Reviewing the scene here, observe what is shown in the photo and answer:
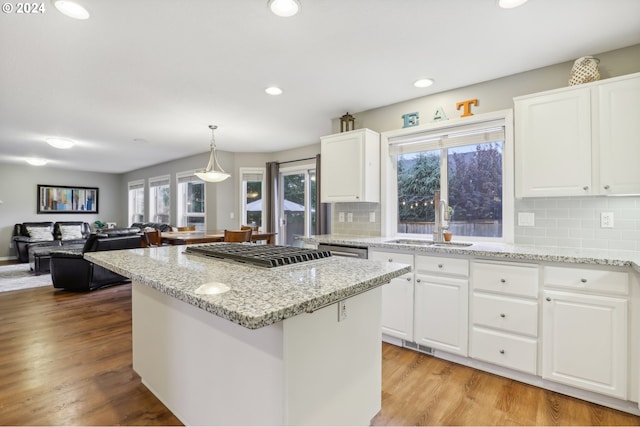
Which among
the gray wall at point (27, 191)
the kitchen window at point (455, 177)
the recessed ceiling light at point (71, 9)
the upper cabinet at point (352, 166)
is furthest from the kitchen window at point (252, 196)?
the gray wall at point (27, 191)

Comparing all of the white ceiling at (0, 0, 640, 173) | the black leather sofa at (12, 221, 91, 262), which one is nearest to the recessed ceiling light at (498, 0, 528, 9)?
the white ceiling at (0, 0, 640, 173)

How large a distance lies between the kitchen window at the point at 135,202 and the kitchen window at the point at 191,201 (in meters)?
2.31

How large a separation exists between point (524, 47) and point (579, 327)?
1953mm

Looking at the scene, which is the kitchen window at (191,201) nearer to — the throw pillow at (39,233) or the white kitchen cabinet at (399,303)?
the throw pillow at (39,233)

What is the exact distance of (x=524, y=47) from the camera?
2.23 m

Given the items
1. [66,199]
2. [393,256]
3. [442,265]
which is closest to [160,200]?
[66,199]

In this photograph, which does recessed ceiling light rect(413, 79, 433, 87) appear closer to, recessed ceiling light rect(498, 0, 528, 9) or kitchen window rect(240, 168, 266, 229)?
recessed ceiling light rect(498, 0, 528, 9)

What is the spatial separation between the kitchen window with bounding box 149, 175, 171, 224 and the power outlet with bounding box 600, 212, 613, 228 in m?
7.68

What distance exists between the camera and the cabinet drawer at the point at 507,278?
6.81 feet

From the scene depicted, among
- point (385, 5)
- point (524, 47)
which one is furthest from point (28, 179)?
point (524, 47)

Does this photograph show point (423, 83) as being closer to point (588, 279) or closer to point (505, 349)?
point (588, 279)

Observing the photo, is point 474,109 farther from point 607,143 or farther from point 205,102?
point 205,102

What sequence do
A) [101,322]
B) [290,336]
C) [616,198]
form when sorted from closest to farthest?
[290,336]
[616,198]
[101,322]

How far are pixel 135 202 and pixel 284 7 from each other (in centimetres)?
899
